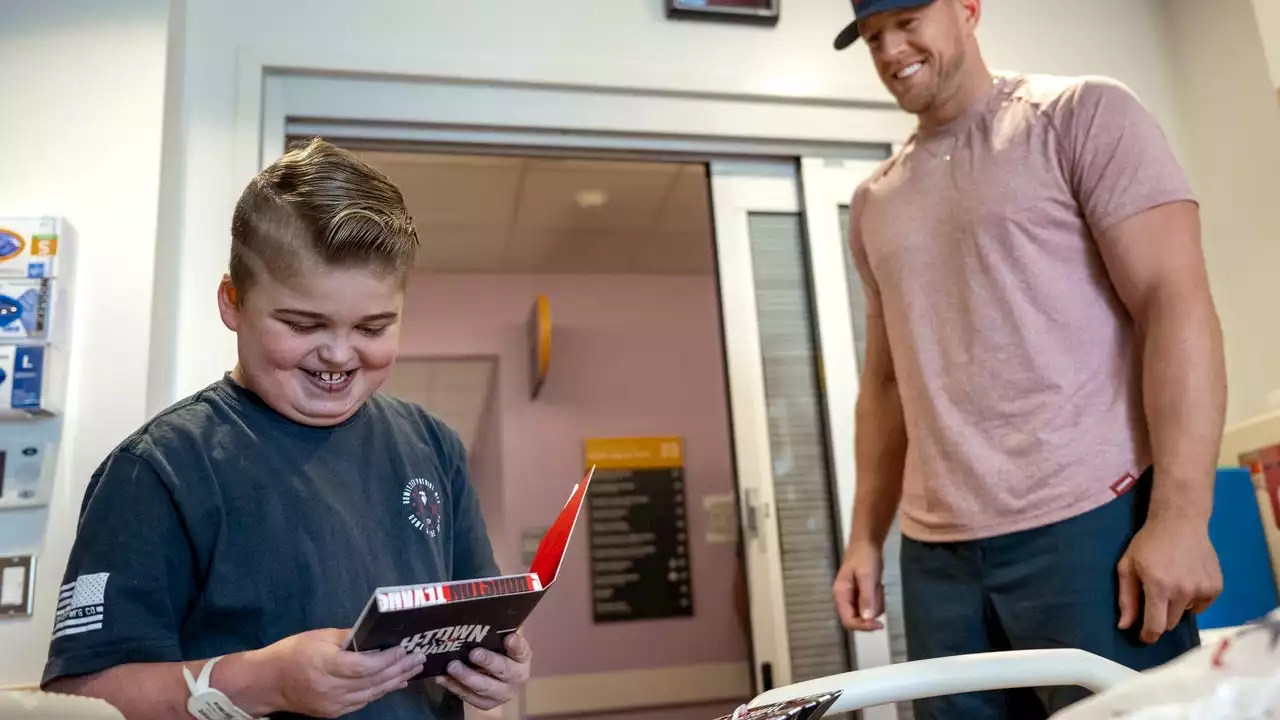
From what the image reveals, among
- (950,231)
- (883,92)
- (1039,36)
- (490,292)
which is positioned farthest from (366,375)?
(490,292)

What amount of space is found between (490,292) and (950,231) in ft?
9.39

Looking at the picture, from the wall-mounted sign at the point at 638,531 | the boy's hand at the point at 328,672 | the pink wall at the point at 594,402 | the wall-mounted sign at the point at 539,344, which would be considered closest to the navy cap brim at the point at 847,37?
the boy's hand at the point at 328,672

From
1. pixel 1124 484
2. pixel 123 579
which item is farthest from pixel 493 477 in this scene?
pixel 123 579

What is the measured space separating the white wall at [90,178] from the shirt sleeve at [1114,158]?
4.53 ft

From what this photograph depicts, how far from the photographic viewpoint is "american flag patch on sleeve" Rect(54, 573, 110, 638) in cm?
74

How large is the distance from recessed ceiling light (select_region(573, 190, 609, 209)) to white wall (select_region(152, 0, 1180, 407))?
49.9 inches

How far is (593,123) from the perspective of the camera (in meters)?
1.97

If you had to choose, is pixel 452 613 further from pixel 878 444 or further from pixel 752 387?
pixel 752 387

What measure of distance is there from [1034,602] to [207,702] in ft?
2.86

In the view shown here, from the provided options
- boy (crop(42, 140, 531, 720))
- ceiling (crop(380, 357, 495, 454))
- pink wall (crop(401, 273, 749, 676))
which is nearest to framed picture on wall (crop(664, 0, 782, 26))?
boy (crop(42, 140, 531, 720))

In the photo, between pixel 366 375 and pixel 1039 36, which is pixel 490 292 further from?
pixel 366 375

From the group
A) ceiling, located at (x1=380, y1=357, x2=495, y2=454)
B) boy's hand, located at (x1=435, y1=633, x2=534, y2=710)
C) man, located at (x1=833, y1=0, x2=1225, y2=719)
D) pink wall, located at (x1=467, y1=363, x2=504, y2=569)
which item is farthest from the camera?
ceiling, located at (x1=380, y1=357, x2=495, y2=454)

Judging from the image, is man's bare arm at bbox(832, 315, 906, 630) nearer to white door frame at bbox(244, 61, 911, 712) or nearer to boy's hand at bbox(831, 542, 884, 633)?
boy's hand at bbox(831, 542, 884, 633)

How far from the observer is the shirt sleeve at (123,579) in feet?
2.41
